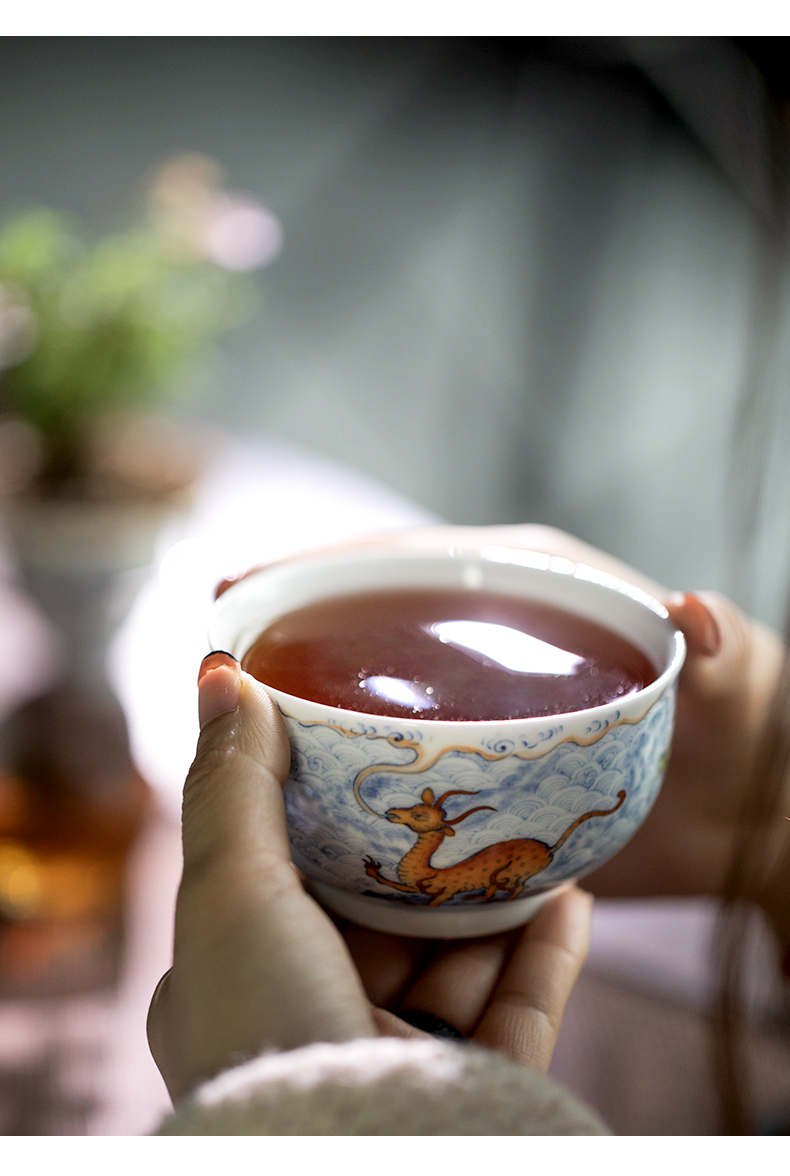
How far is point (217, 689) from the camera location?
462 mm

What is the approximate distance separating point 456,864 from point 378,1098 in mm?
118

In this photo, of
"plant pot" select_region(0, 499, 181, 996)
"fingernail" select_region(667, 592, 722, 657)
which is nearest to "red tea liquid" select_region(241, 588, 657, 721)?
"fingernail" select_region(667, 592, 722, 657)

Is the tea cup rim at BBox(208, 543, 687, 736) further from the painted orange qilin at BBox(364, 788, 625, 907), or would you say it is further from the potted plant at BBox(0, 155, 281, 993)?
the potted plant at BBox(0, 155, 281, 993)

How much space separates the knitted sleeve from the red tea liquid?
0.52ft

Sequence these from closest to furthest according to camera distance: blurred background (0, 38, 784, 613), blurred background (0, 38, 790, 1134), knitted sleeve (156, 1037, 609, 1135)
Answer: knitted sleeve (156, 1037, 609, 1135) → blurred background (0, 38, 790, 1134) → blurred background (0, 38, 784, 613)

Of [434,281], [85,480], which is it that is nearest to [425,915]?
[85,480]

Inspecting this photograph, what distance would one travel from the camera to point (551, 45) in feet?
7.00

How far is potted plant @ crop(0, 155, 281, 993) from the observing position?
1.22 metres

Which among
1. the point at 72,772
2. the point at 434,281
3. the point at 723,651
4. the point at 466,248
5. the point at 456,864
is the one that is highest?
the point at 466,248

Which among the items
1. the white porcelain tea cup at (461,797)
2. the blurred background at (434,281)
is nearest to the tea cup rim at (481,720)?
the white porcelain tea cup at (461,797)

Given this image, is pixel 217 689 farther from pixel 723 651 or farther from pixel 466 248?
pixel 466 248

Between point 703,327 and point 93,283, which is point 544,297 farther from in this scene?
point 93,283
